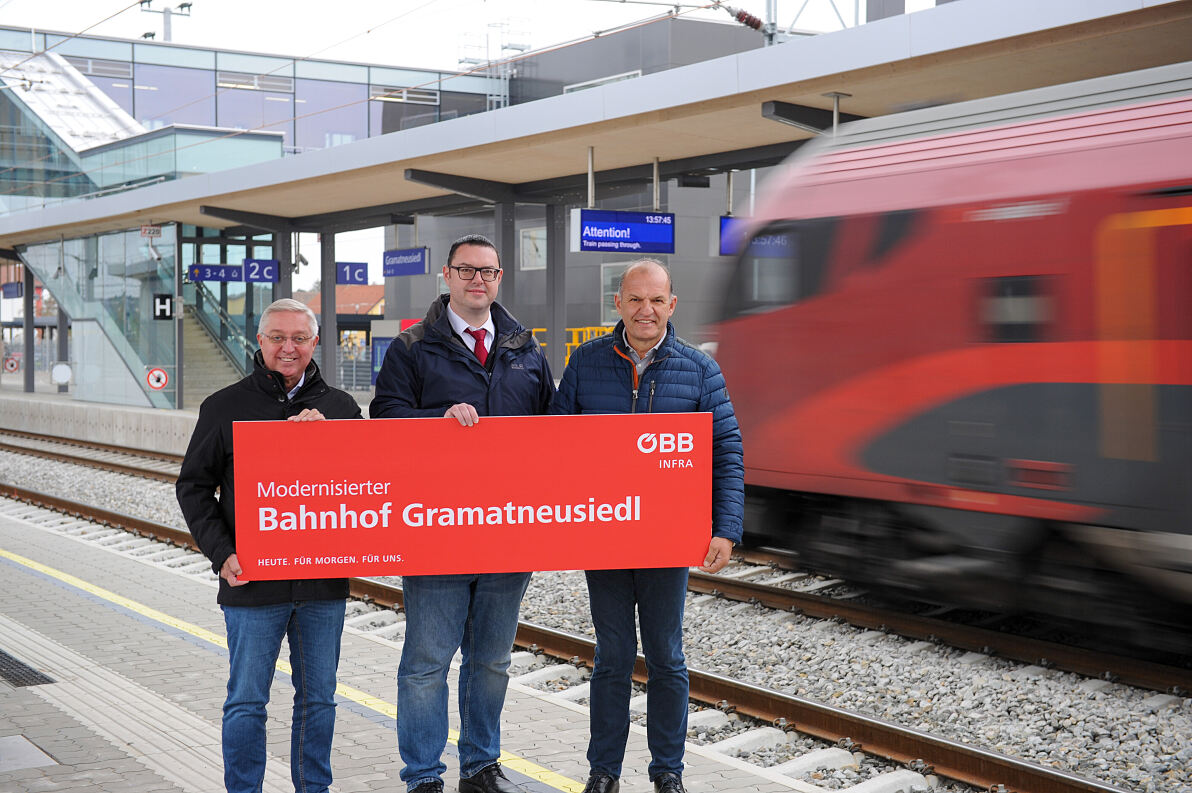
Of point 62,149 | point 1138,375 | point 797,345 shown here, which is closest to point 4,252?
point 62,149

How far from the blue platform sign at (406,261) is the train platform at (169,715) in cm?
1462

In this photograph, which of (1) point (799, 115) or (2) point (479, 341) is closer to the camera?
(2) point (479, 341)

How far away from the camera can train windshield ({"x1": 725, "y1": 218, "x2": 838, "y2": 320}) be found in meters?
8.16

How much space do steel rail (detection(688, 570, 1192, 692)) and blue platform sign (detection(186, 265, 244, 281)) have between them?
19.6 metres

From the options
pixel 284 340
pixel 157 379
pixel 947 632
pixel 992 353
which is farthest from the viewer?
pixel 157 379

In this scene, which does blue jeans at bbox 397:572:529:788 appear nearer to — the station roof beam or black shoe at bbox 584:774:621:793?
black shoe at bbox 584:774:621:793

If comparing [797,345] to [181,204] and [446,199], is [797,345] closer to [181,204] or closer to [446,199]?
[446,199]

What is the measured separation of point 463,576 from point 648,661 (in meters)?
0.75

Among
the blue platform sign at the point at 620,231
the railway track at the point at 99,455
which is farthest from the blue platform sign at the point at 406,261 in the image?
the blue platform sign at the point at 620,231

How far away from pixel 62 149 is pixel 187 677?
92.2 feet

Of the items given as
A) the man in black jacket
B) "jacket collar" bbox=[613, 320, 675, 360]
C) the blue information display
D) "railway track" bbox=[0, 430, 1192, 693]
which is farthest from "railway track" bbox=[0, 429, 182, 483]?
"jacket collar" bbox=[613, 320, 675, 360]

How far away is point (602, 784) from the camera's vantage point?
4316mm

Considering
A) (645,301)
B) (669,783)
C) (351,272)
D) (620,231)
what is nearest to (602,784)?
(669,783)

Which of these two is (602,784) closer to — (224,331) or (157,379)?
(157,379)
